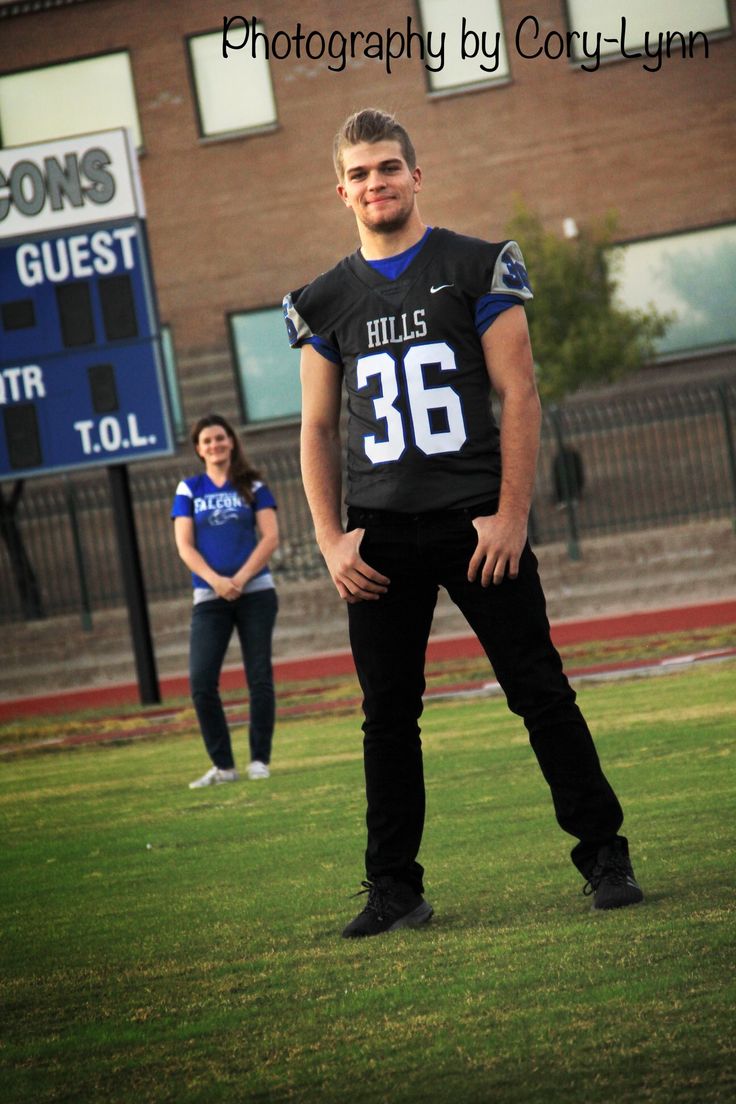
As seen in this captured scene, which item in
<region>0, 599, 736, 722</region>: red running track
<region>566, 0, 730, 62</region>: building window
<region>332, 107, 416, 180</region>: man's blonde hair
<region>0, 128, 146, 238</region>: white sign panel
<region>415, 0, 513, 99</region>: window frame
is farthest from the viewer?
<region>415, 0, 513, 99</region>: window frame

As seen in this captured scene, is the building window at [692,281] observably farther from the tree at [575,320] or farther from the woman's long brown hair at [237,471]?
the woman's long brown hair at [237,471]

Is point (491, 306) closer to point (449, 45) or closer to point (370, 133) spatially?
point (370, 133)

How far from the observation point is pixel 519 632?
443 centimetres

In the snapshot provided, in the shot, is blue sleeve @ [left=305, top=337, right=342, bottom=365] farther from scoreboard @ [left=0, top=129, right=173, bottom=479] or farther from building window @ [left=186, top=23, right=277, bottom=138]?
building window @ [left=186, top=23, right=277, bottom=138]

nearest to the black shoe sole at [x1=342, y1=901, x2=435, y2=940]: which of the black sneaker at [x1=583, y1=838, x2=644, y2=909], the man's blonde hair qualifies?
the black sneaker at [x1=583, y1=838, x2=644, y2=909]

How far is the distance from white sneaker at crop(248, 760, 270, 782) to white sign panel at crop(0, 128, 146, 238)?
7.99m

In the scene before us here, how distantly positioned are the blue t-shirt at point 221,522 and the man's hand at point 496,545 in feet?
14.7

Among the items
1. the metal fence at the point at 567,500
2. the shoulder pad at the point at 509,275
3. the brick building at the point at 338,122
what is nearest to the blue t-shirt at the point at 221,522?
the shoulder pad at the point at 509,275

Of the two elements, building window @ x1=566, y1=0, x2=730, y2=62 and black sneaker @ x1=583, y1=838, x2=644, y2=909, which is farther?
building window @ x1=566, y1=0, x2=730, y2=62

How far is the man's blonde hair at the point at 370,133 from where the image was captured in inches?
179

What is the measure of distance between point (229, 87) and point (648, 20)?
22.2 feet

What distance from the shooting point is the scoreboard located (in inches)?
609

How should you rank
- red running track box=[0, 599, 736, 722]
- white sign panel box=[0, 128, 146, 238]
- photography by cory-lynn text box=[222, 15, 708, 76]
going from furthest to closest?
1. photography by cory-lynn text box=[222, 15, 708, 76]
2. red running track box=[0, 599, 736, 722]
3. white sign panel box=[0, 128, 146, 238]

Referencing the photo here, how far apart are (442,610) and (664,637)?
591 cm
